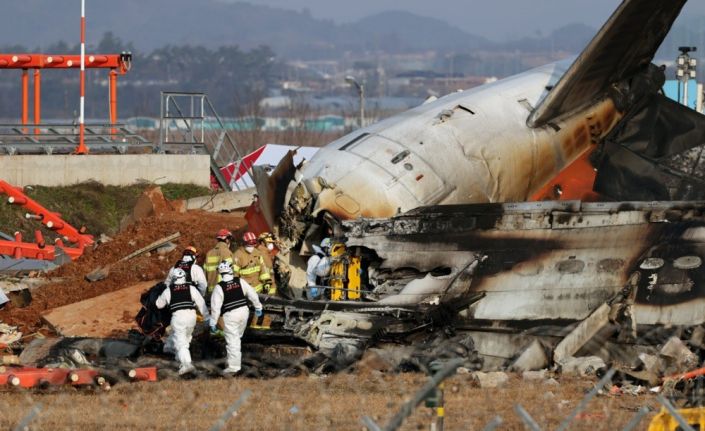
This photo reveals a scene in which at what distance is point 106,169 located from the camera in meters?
39.9

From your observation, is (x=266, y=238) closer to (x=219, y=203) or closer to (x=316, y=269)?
(x=316, y=269)

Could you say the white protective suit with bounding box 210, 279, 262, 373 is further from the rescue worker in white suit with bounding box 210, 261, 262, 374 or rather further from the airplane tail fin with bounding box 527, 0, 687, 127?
the airplane tail fin with bounding box 527, 0, 687, 127

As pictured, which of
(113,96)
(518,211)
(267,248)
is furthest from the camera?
(113,96)

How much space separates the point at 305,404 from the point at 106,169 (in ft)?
80.2

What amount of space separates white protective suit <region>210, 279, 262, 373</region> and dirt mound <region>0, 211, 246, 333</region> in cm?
581

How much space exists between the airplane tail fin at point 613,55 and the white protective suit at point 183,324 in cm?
754

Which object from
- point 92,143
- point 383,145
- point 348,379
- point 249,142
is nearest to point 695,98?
point 92,143

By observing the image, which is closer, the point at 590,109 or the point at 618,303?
the point at 618,303

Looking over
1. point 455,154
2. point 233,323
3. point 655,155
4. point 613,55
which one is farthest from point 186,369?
point 613,55

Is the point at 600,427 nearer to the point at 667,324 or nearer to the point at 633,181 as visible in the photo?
the point at 667,324

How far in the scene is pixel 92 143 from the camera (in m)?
42.2

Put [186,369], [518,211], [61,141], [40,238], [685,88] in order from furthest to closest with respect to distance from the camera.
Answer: [61,141] → [685,88] → [40,238] → [518,211] → [186,369]

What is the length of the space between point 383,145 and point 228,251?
10.3ft

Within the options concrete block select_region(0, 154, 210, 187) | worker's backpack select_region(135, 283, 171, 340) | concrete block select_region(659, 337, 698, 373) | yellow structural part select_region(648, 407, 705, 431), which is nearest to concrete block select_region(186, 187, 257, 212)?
concrete block select_region(0, 154, 210, 187)
